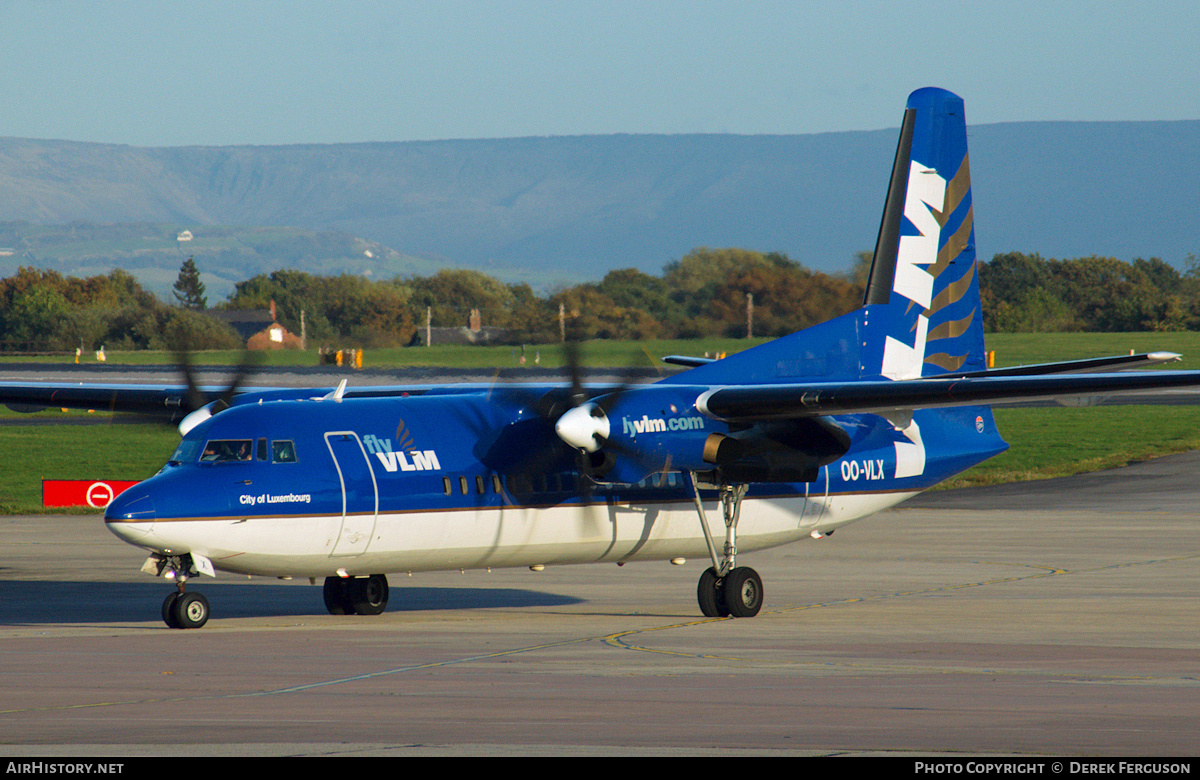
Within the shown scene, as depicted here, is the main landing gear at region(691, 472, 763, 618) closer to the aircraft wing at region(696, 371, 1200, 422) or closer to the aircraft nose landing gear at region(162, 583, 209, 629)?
the aircraft wing at region(696, 371, 1200, 422)

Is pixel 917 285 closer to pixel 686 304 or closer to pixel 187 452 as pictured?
pixel 686 304

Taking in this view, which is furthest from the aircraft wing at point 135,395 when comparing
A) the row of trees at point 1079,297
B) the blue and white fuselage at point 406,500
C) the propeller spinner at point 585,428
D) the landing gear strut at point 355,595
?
the row of trees at point 1079,297

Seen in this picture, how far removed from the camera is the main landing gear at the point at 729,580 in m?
20.2

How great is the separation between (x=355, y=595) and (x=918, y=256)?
35.0 feet

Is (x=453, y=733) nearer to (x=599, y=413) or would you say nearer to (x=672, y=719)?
(x=672, y=719)

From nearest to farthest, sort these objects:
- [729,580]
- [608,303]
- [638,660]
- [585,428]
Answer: [638,660] < [585,428] < [729,580] < [608,303]

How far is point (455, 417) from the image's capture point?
19.6m

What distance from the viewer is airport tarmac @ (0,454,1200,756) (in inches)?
446

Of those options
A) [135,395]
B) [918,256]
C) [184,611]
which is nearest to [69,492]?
[135,395]

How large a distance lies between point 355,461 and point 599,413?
325 cm

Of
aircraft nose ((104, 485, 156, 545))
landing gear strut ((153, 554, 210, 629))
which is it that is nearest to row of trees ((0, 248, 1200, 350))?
landing gear strut ((153, 554, 210, 629))

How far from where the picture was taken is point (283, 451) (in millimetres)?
18094

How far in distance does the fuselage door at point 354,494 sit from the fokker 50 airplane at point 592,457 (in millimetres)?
23
